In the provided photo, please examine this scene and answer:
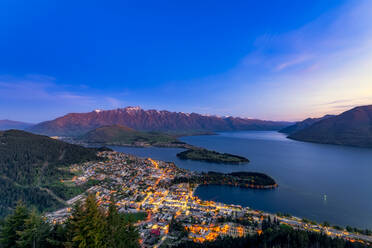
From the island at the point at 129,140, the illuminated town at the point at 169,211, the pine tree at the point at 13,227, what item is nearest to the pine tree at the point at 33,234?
the pine tree at the point at 13,227

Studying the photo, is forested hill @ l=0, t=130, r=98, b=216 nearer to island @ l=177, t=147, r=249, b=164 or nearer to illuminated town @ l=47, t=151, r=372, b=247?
illuminated town @ l=47, t=151, r=372, b=247

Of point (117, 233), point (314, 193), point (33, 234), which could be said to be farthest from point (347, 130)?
point (33, 234)

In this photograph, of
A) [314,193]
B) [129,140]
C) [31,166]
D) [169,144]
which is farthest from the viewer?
[129,140]

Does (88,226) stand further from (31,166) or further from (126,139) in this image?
(126,139)

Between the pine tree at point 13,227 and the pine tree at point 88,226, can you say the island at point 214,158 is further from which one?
the pine tree at point 13,227

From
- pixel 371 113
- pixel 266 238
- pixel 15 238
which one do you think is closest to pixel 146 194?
pixel 266 238

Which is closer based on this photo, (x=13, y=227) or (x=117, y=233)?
(x=13, y=227)

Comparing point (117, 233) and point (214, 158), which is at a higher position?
point (117, 233)

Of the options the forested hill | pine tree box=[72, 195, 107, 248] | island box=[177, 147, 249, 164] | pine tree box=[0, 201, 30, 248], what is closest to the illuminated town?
the forested hill
